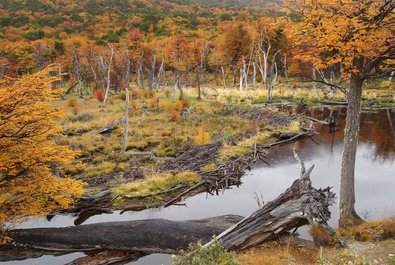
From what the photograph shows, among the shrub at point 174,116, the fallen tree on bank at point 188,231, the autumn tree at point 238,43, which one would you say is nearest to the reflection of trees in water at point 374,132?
the shrub at point 174,116

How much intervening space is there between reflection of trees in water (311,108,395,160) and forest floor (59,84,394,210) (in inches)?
121

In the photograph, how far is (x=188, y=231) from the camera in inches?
566

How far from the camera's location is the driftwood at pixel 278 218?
12.2 metres

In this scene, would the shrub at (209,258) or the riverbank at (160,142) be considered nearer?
the shrub at (209,258)

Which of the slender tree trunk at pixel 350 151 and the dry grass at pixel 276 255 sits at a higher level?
the slender tree trunk at pixel 350 151

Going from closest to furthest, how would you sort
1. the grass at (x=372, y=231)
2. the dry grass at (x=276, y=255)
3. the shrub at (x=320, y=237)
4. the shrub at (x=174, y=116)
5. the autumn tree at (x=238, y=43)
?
the dry grass at (x=276, y=255)
the shrub at (x=320, y=237)
the grass at (x=372, y=231)
the shrub at (x=174, y=116)
the autumn tree at (x=238, y=43)

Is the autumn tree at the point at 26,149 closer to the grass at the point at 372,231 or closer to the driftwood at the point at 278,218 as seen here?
the driftwood at the point at 278,218

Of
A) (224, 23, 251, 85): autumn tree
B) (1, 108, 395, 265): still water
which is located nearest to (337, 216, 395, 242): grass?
(1, 108, 395, 265): still water

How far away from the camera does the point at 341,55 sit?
13.1 metres

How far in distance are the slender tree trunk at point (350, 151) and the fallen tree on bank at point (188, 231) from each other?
37.8 inches

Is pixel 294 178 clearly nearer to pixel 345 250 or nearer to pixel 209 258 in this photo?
pixel 345 250

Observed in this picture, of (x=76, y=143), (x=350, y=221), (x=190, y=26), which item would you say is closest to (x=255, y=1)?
(x=190, y=26)

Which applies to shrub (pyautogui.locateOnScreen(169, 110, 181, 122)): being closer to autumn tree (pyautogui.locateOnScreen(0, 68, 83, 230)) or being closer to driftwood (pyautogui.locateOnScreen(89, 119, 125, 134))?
driftwood (pyautogui.locateOnScreen(89, 119, 125, 134))

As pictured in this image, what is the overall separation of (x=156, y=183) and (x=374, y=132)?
70.3 ft
